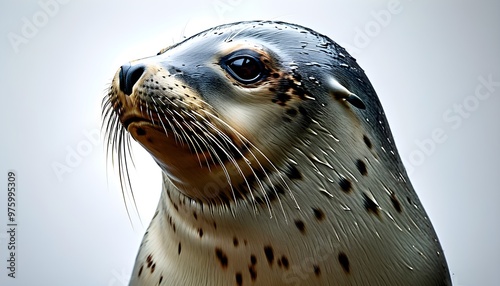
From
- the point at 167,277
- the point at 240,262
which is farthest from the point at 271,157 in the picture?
the point at 167,277

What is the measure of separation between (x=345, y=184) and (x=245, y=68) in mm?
208

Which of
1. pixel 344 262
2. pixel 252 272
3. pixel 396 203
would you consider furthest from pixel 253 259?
pixel 396 203

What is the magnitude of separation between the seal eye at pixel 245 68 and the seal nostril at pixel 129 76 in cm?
12

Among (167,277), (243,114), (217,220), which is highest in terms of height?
(243,114)

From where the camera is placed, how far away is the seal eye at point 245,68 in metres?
0.75

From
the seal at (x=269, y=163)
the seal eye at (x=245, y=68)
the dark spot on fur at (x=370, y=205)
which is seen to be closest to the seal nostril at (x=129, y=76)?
the seal at (x=269, y=163)

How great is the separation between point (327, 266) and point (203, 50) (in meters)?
0.34

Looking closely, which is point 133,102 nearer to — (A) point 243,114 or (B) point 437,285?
(A) point 243,114

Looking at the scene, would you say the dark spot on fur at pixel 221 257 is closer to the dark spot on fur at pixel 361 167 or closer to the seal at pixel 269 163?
the seal at pixel 269 163

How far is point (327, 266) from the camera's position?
0.74m

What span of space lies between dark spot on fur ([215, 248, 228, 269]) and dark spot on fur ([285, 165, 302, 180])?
0.14 meters

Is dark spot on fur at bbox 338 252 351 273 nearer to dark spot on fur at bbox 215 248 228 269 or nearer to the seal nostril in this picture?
dark spot on fur at bbox 215 248 228 269

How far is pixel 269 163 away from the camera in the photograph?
75 centimetres

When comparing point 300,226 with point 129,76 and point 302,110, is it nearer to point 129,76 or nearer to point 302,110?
point 302,110
